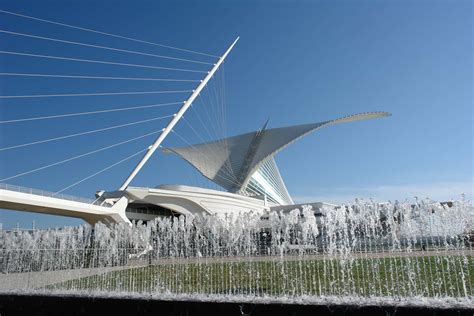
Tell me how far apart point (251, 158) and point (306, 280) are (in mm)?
37494

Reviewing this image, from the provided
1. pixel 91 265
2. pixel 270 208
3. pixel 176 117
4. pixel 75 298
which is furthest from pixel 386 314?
pixel 270 208

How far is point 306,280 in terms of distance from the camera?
12.4 m

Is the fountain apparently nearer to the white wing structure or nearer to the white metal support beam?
the white metal support beam

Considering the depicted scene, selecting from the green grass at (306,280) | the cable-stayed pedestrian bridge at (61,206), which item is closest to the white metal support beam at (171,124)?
the cable-stayed pedestrian bridge at (61,206)

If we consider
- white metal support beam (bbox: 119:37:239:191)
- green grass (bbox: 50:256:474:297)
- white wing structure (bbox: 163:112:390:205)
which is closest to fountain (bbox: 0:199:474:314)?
green grass (bbox: 50:256:474:297)

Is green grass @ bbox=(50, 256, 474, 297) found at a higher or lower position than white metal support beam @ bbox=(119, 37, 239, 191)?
lower

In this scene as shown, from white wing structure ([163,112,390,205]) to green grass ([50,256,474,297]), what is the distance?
31.1 metres

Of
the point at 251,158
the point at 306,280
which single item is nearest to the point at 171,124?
the point at 306,280

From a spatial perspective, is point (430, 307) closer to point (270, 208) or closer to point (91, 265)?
point (91, 265)

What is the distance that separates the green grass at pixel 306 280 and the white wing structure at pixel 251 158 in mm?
31051

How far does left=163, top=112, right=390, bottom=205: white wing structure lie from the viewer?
157 feet

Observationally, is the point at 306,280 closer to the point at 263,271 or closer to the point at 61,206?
the point at 263,271

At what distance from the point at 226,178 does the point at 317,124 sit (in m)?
13.3

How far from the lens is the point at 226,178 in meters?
49.1
